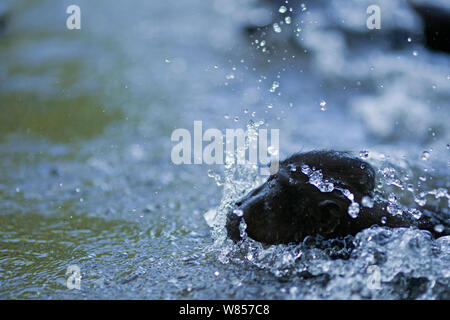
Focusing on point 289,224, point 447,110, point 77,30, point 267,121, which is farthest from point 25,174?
point 77,30

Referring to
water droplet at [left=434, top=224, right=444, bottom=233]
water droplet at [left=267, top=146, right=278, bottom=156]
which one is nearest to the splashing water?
water droplet at [left=434, top=224, right=444, bottom=233]

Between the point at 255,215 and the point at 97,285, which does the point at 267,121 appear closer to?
the point at 255,215

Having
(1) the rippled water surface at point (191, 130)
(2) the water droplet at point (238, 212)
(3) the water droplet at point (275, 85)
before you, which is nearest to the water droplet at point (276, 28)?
(1) the rippled water surface at point (191, 130)

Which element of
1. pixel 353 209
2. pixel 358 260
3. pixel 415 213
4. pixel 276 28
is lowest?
pixel 358 260

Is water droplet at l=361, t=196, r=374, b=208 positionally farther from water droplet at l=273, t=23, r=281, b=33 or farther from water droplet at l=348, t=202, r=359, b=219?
water droplet at l=273, t=23, r=281, b=33

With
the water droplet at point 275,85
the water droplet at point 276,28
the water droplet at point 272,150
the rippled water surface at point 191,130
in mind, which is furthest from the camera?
the water droplet at point 276,28

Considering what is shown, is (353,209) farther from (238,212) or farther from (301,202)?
(238,212)

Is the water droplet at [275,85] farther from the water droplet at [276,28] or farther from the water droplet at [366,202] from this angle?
the water droplet at [366,202]

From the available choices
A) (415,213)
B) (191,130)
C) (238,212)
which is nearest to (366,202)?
(415,213)
